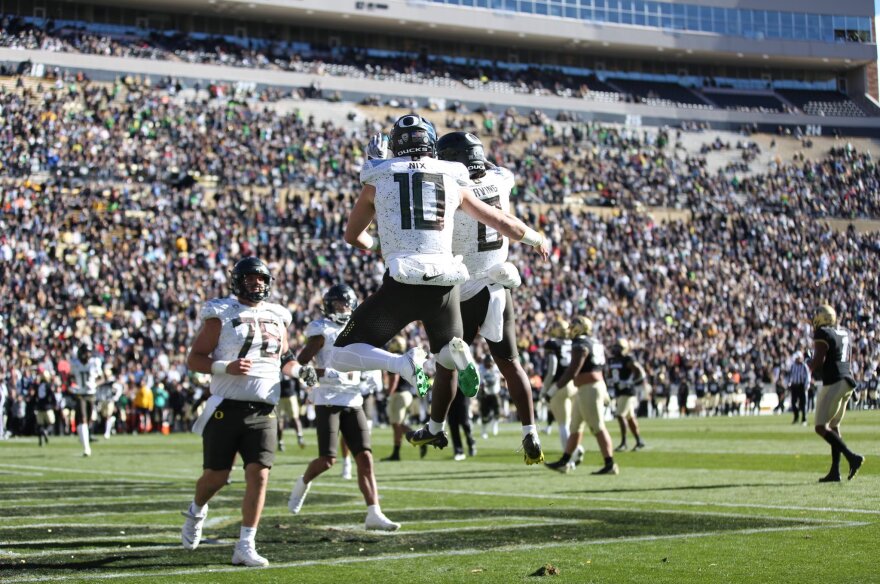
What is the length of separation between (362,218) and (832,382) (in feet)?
28.1

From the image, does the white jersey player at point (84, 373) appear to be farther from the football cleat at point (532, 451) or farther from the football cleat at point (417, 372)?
the football cleat at point (417, 372)

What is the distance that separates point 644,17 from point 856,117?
13.6m

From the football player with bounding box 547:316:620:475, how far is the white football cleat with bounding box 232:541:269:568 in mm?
7854

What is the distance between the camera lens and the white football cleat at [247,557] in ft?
26.7

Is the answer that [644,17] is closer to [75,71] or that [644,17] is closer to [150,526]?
[75,71]

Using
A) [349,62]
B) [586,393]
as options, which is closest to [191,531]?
[586,393]

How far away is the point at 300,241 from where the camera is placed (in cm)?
3891

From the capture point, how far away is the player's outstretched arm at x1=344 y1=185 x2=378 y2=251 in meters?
7.12

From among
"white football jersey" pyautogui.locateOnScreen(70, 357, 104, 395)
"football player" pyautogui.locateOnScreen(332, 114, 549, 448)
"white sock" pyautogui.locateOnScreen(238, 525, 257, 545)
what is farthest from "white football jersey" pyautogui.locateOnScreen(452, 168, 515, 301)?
"white football jersey" pyautogui.locateOnScreen(70, 357, 104, 395)

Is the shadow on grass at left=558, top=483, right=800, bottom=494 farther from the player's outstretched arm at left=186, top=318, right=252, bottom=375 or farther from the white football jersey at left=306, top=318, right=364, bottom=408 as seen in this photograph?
the player's outstretched arm at left=186, top=318, right=252, bottom=375

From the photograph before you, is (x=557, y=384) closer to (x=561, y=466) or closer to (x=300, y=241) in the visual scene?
(x=561, y=466)

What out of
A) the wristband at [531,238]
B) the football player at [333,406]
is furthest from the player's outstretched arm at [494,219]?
the football player at [333,406]

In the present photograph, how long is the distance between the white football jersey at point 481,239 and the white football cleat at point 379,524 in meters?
2.90

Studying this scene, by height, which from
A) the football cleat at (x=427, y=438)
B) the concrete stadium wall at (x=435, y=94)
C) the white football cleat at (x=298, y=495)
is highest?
the concrete stadium wall at (x=435, y=94)
